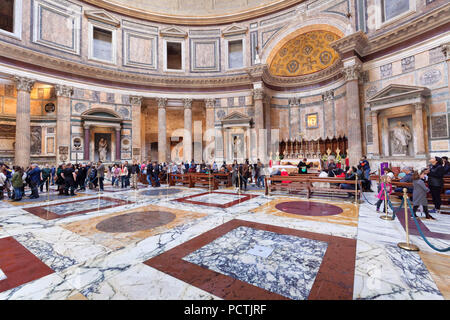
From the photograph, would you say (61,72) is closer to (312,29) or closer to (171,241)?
(171,241)

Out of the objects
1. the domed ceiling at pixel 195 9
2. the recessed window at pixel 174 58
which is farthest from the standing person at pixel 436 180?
the recessed window at pixel 174 58

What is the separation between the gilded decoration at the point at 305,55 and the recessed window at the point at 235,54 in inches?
115

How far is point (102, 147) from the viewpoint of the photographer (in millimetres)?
16578

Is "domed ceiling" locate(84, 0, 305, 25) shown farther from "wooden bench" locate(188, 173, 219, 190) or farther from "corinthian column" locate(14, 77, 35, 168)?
"wooden bench" locate(188, 173, 219, 190)

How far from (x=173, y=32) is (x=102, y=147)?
1197 cm

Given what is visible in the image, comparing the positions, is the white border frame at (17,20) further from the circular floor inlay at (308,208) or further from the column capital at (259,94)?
the circular floor inlay at (308,208)

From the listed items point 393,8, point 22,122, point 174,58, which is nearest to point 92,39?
point 174,58

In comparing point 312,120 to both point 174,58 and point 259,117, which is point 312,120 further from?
point 174,58

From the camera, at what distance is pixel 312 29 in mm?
16312

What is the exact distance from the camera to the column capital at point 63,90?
14.9 m

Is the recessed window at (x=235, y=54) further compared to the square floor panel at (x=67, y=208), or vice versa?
the recessed window at (x=235, y=54)

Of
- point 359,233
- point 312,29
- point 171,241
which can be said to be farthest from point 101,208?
point 312,29
